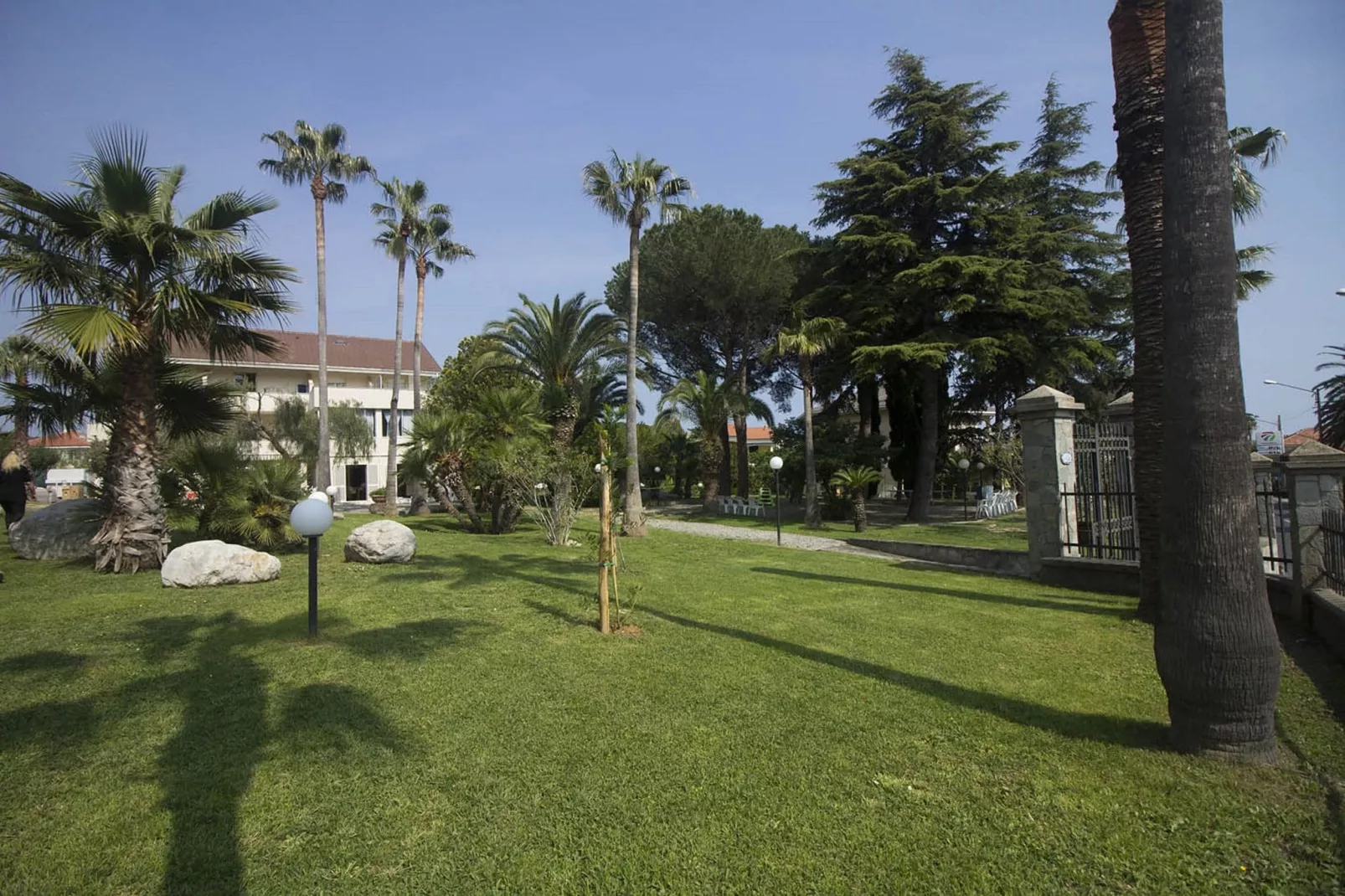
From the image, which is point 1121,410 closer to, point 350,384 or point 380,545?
point 380,545

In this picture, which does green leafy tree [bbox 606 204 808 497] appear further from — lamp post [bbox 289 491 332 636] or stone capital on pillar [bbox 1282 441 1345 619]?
lamp post [bbox 289 491 332 636]

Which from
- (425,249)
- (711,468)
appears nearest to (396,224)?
(425,249)

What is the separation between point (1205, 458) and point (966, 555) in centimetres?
1006

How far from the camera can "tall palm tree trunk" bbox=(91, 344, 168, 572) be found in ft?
30.2

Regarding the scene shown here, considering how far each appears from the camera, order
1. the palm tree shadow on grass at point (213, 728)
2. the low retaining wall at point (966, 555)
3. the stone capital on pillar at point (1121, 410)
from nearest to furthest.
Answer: the palm tree shadow on grass at point (213, 728)
the stone capital on pillar at point (1121, 410)
the low retaining wall at point (966, 555)

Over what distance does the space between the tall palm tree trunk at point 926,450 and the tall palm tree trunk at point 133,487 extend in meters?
20.3

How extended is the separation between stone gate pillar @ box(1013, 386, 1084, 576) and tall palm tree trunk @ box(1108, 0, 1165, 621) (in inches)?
99.9

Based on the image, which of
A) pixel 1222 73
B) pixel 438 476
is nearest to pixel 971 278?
pixel 438 476

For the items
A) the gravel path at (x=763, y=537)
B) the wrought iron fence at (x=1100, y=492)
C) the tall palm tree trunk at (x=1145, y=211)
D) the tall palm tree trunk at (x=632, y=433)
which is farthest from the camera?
the tall palm tree trunk at (x=632, y=433)

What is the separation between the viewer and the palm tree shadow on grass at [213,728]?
9.70ft

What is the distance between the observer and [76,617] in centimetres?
678

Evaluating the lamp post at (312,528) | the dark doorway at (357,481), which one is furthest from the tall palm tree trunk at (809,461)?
the dark doorway at (357,481)

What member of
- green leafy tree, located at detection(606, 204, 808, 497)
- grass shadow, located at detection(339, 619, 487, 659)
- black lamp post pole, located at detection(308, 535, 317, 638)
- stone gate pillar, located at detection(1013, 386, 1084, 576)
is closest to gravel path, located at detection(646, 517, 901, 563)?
stone gate pillar, located at detection(1013, 386, 1084, 576)

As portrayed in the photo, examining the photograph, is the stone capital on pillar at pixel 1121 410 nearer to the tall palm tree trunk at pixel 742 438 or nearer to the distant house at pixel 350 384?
the tall palm tree trunk at pixel 742 438
